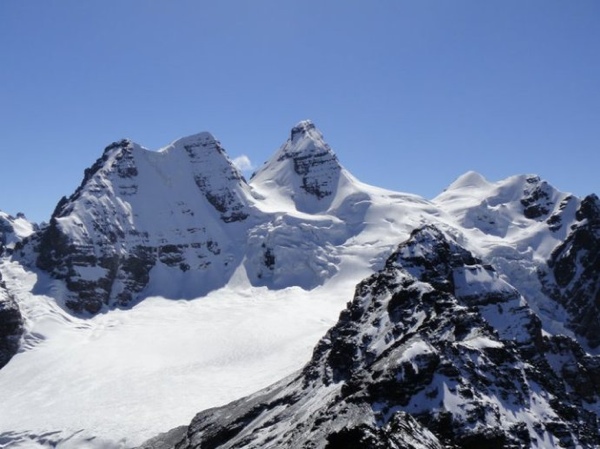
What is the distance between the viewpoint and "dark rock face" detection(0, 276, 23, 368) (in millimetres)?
188000

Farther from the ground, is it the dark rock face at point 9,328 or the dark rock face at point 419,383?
the dark rock face at point 9,328

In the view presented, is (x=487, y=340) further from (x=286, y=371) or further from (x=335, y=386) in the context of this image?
(x=286, y=371)

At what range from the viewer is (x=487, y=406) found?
2921 inches

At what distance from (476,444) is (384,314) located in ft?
112

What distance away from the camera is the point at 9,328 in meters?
192

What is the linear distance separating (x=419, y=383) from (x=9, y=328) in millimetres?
148113

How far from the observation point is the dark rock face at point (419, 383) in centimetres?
7131

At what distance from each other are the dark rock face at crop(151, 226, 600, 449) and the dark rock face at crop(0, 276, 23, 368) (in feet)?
297

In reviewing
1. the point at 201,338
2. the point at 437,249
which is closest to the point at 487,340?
the point at 437,249

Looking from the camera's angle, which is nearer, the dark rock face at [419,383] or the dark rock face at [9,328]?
the dark rock face at [419,383]

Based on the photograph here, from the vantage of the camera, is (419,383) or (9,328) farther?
(9,328)

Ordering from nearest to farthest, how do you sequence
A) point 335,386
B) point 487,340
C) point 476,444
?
point 476,444 < point 487,340 < point 335,386

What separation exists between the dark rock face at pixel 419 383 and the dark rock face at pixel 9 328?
9054 centimetres

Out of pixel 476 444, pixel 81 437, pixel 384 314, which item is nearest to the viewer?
pixel 476 444
